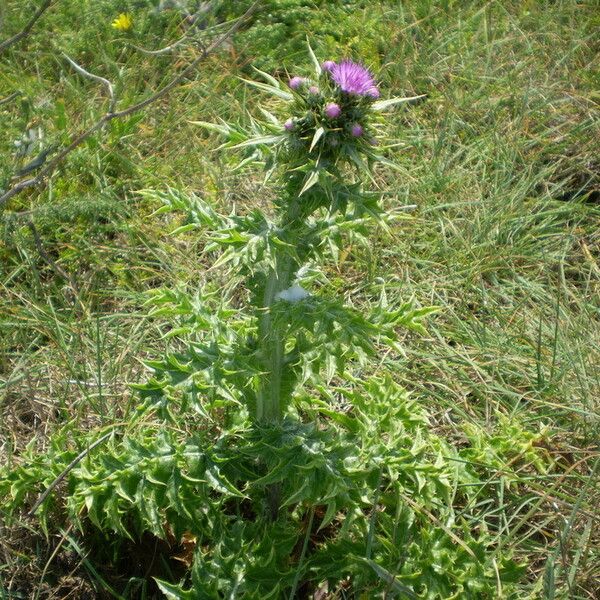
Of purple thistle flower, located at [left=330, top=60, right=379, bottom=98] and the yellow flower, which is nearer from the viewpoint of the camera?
purple thistle flower, located at [left=330, top=60, right=379, bottom=98]

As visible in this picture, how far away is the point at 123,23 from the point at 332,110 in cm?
287

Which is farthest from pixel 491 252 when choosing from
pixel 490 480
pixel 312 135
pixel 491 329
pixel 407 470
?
pixel 312 135

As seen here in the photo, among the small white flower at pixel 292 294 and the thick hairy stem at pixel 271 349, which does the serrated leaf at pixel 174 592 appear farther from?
the small white flower at pixel 292 294

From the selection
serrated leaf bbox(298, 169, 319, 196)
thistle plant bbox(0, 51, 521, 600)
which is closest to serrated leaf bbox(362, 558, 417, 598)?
thistle plant bbox(0, 51, 521, 600)

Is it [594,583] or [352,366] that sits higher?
[352,366]

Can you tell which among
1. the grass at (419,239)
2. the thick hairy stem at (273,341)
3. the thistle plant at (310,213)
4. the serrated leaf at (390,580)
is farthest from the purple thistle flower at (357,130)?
the serrated leaf at (390,580)

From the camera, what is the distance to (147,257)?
3709 millimetres

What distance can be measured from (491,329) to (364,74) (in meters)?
1.61

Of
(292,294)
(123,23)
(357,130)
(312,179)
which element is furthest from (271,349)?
(123,23)

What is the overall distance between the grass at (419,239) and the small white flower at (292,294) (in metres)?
0.40

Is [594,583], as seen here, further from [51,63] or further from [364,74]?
[51,63]

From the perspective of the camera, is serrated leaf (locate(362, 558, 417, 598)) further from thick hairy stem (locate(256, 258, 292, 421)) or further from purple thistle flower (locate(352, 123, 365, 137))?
purple thistle flower (locate(352, 123, 365, 137))

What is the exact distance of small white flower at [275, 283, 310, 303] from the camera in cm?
232

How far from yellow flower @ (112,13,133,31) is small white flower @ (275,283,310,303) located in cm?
279
